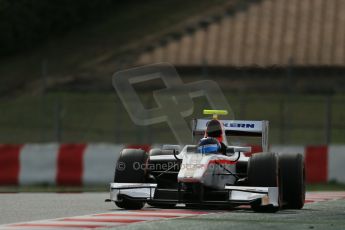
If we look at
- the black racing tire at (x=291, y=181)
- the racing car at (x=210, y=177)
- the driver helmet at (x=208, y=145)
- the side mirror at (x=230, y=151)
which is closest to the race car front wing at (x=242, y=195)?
the racing car at (x=210, y=177)

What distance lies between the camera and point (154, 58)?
35.1 metres

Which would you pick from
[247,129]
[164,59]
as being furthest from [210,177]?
[164,59]

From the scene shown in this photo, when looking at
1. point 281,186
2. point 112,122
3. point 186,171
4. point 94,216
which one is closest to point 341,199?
point 281,186

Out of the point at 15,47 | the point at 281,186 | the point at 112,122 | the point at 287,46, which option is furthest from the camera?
the point at 15,47

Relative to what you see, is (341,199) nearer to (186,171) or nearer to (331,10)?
(186,171)

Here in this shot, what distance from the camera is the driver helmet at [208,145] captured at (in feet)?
47.3

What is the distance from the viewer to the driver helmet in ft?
47.3

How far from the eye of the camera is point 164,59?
114ft

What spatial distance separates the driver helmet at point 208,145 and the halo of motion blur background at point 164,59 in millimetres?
12521

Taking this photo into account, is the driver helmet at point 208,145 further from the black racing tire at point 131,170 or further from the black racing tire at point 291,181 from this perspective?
the black racing tire at point 291,181

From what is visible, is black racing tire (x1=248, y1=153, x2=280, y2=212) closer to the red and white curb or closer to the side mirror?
the red and white curb

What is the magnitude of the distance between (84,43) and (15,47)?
7.45 feet

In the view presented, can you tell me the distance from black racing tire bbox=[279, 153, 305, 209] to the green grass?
11.6 m

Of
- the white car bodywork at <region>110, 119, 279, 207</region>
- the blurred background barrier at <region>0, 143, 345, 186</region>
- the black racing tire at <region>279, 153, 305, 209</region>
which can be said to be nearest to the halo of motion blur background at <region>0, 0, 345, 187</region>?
the blurred background barrier at <region>0, 143, 345, 186</region>
